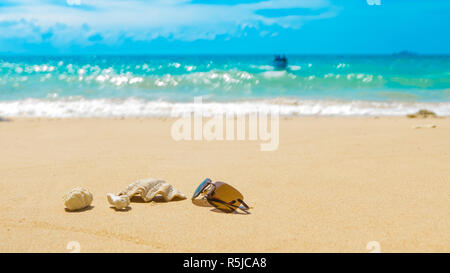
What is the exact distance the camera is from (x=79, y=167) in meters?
3.75

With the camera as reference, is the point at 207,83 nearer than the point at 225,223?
No

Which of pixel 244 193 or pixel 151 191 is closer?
pixel 151 191

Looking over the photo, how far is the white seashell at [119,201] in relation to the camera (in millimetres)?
2537

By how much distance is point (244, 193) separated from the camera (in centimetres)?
296

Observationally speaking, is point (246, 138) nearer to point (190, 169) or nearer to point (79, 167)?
point (190, 169)

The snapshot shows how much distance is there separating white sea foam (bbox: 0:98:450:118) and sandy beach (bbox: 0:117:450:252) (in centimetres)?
534

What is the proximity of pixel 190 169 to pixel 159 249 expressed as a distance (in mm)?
1683

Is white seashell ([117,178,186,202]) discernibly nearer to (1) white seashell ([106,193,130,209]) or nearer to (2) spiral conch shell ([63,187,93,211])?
(1) white seashell ([106,193,130,209])

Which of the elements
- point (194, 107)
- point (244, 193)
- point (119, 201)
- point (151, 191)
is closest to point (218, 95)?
point (194, 107)

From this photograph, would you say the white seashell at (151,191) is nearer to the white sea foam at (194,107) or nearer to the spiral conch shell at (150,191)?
the spiral conch shell at (150,191)

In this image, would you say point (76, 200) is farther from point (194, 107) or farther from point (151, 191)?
point (194, 107)

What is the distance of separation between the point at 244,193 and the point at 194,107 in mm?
8947

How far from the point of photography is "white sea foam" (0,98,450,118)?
10625 millimetres
